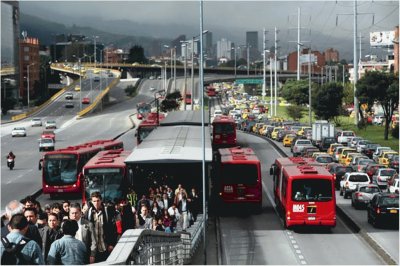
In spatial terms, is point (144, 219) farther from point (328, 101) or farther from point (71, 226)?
point (328, 101)

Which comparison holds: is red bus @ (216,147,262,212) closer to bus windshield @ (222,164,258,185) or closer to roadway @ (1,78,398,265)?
bus windshield @ (222,164,258,185)

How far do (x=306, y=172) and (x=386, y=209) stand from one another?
2785 mm

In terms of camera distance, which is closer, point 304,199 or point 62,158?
point 304,199

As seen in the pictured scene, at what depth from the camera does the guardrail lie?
11.9 meters

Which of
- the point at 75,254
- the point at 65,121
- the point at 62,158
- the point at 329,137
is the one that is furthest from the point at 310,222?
the point at 65,121

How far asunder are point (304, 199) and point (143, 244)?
16.5 m

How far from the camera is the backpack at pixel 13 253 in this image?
10.9m

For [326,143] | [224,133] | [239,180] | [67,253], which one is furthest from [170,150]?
[326,143]

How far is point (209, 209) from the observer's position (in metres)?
35.5

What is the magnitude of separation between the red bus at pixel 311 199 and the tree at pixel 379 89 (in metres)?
53.1

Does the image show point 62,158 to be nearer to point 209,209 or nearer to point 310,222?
point 209,209

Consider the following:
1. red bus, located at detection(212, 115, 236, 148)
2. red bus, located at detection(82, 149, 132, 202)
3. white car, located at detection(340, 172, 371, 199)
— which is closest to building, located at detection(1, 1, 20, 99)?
red bus, located at detection(212, 115, 236, 148)

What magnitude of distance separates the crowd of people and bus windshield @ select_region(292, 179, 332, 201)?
19.2ft

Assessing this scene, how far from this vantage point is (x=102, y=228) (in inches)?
604
